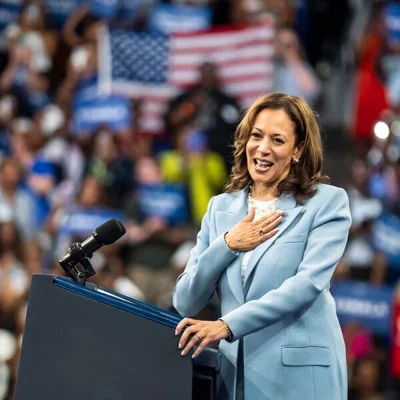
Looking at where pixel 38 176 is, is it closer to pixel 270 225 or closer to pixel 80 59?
pixel 80 59

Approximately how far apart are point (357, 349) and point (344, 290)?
0.40m

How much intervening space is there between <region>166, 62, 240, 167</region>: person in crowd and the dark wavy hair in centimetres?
459

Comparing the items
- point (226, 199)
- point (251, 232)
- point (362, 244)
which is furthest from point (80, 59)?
point (251, 232)

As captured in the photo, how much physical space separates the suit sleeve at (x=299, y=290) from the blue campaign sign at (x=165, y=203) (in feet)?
14.7

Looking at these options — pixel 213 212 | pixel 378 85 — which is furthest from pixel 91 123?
pixel 213 212

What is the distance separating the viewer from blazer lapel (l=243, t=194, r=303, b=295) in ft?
8.66

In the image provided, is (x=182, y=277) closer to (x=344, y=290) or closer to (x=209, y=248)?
(x=209, y=248)

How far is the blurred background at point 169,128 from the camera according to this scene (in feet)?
21.9

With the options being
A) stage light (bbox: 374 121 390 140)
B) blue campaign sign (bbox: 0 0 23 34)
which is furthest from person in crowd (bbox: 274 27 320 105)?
blue campaign sign (bbox: 0 0 23 34)

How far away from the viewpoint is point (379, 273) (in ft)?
21.8

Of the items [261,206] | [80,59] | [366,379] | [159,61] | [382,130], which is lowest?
[366,379]

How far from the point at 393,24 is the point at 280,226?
17.5 feet

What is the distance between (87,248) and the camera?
256cm

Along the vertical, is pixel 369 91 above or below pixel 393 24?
below
